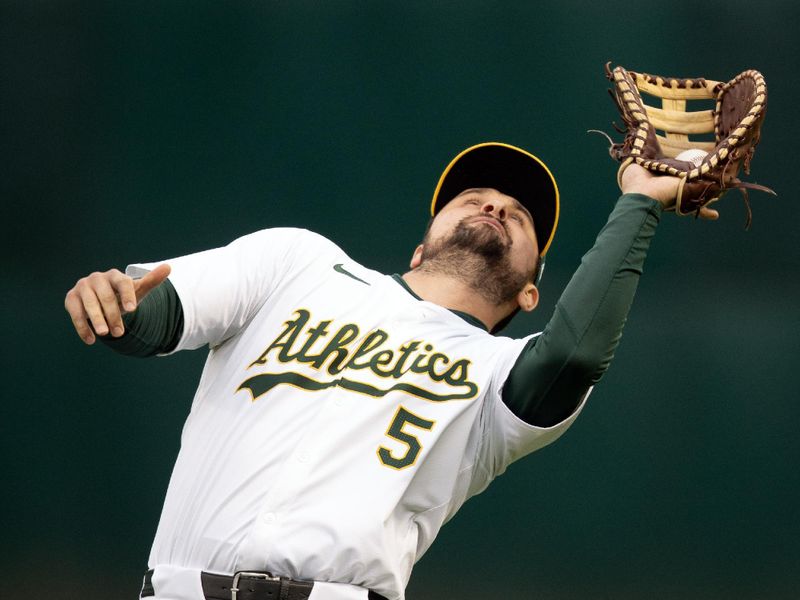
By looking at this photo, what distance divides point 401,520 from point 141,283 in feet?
1.62

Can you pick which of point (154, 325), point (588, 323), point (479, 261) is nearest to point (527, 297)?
point (479, 261)

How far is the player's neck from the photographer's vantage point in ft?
6.19

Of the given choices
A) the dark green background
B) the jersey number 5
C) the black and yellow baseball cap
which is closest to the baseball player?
the jersey number 5

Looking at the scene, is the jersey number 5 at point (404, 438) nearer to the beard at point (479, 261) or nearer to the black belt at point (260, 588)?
the black belt at point (260, 588)

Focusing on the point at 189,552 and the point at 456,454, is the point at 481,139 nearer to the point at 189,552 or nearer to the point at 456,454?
the point at 456,454

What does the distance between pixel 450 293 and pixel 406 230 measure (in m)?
0.92

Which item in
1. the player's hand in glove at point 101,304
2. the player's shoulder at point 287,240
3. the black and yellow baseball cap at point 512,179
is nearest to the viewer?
the player's hand in glove at point 101,304

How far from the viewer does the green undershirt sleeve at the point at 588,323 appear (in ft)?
4.97

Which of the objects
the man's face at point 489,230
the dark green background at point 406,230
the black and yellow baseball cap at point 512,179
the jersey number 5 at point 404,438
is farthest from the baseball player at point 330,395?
the dark green background at point 406,230

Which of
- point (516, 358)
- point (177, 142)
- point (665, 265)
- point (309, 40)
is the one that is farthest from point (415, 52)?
point (516, 358)

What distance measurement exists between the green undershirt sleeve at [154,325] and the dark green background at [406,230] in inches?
45.1

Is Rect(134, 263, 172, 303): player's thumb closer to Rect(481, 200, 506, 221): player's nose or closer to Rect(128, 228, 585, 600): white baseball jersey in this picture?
Rect(128, 228, 585, 600): white baseball jersey

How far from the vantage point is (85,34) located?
2.85m

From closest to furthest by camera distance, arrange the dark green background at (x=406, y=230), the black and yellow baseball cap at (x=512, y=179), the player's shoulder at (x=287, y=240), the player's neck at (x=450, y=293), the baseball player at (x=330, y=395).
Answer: the baseball player at (x=330, y=395) < the player's shoulder at (x=287, y=240) < the player's neck at (x=450, y=293) < the black and yellow baseball cap at (x=512, y=179) < the dark green background at (x=406, y=230)
